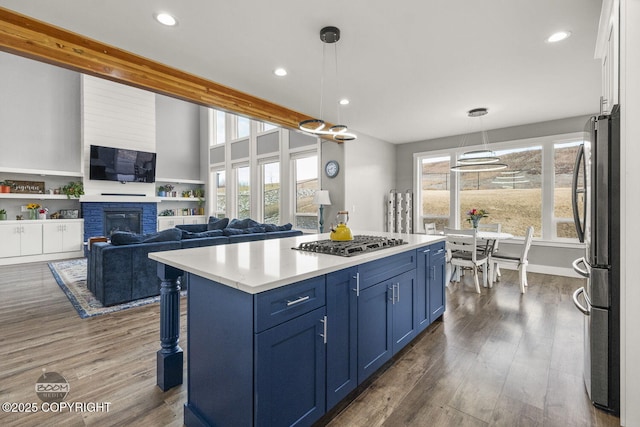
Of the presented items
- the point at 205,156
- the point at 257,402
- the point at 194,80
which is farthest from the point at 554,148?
the point at 205,156

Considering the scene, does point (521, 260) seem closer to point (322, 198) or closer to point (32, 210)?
point (322, 198)

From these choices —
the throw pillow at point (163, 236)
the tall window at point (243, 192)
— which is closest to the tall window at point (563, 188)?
the throw pillow at point (163, 236)

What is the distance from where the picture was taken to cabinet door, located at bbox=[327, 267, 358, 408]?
164 cm

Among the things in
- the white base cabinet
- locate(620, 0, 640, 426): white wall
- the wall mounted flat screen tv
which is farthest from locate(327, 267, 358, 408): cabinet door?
the wall mounted flat screen tv

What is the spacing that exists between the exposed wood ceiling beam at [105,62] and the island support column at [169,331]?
224cm

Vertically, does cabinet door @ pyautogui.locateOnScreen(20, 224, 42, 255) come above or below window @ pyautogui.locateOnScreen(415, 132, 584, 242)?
below

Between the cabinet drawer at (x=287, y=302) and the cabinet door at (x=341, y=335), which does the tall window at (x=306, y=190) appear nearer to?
the cabinet door at (x=341, y=335)

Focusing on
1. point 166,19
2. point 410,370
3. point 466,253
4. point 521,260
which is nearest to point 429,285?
point 410,370

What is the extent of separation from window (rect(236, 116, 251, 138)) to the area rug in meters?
4.85

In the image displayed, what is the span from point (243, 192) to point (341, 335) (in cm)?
745

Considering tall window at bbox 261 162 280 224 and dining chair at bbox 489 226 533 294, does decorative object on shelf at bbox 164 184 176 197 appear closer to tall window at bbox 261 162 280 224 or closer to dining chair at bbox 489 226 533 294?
tall window at bbox 261 162 280 224

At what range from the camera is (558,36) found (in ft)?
8.87

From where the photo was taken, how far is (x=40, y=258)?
623cm

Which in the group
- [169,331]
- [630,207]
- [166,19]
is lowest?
[169,331]
